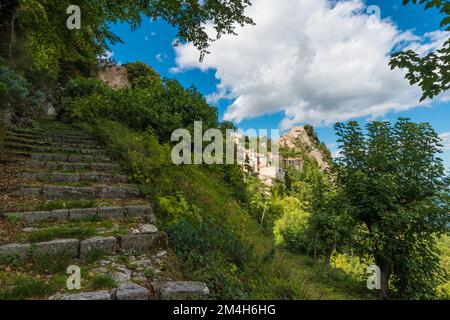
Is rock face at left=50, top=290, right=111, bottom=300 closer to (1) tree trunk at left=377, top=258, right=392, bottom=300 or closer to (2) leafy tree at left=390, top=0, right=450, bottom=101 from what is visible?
(2) leafy tree at left=390, top=0, right=450, bottom=101

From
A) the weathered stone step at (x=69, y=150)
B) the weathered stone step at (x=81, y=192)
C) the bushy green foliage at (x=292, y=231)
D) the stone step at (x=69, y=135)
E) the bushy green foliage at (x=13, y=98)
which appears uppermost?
the bushy green foliage at (x=13, y=98)

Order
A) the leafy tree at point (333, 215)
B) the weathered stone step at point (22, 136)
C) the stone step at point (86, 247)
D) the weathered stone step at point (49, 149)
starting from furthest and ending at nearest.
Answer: the leafy tree at point (333, 215), the weathered stone step at point (22, 136), the weathered stone step at point (49, 149), the stone step at point (86, 247)

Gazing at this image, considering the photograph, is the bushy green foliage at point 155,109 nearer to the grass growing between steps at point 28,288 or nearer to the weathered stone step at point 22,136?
A: the weathered stone step at point 22,136

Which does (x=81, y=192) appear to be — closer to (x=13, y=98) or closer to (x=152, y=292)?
(x=152, y=292)

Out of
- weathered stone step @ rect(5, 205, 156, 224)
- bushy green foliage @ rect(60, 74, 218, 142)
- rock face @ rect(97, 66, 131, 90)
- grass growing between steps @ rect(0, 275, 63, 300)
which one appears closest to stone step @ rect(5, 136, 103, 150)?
bushy green foliage @ rect(60, 74, 218, 142)

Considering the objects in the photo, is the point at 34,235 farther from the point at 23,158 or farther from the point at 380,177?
the point at 380,177

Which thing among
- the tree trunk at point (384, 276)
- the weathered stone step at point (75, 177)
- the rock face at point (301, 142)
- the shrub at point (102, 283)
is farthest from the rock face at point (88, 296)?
the rock face at point (301, 142)

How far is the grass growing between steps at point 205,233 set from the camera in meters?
A: 2.96

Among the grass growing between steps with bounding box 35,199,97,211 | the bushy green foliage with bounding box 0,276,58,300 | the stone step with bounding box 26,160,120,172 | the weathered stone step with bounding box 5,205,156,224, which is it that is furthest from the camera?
the stone step with bounding box 26,160,120,172

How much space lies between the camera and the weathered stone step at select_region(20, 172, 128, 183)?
427cm

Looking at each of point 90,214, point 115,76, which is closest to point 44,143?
point 90,214

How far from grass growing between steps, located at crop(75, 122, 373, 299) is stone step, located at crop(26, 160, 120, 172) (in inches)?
14.8
